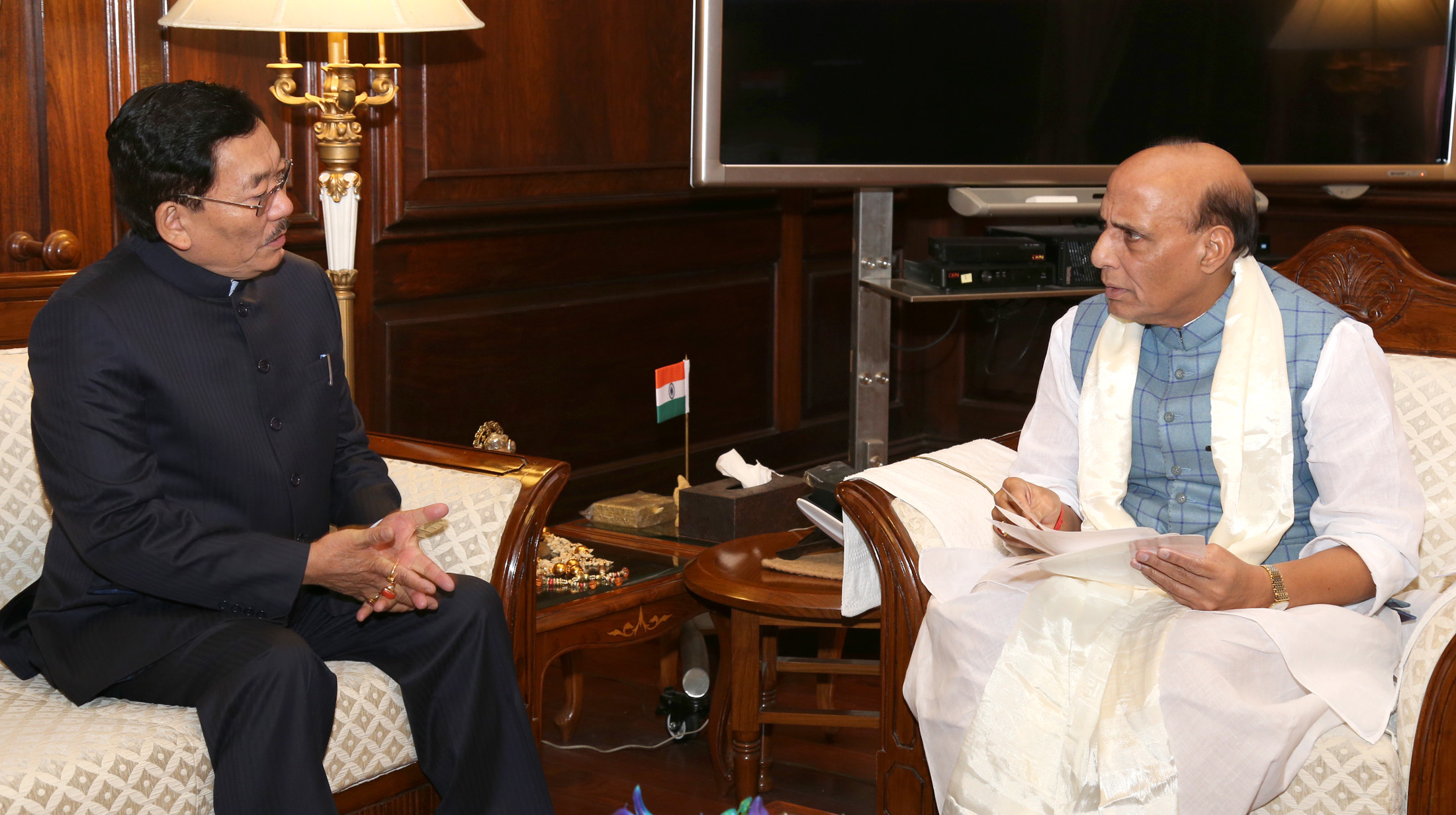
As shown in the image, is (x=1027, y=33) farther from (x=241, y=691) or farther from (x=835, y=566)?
(x=241, y=691)

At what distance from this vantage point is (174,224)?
1958mm

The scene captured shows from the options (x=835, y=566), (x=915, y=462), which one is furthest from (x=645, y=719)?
(x=915, y=462)

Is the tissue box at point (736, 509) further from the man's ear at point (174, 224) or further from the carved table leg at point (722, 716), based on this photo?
the man's ear at point (174, 224)

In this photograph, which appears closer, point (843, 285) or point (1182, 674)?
point (1182, 674)

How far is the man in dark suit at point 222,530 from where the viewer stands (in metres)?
1.86

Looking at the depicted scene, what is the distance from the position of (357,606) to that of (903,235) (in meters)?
3.30

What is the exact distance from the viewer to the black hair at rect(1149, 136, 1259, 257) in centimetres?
205

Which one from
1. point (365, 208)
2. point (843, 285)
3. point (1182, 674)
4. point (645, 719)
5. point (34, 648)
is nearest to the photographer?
point (1182, 674)

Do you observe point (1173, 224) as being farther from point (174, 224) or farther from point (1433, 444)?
point (174, 224)

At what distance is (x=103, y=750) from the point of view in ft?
5.74

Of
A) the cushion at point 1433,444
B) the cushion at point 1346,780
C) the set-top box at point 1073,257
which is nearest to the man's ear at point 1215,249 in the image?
the cushion at point 1433,444

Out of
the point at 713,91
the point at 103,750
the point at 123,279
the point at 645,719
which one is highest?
the point at 713,91

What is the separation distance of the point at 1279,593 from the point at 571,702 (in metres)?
1.62

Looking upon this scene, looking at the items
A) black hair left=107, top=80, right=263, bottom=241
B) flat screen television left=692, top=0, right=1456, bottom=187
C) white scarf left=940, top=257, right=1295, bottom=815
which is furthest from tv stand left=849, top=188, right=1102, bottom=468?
black hair left=107, top=80, right=263, bottom=241
